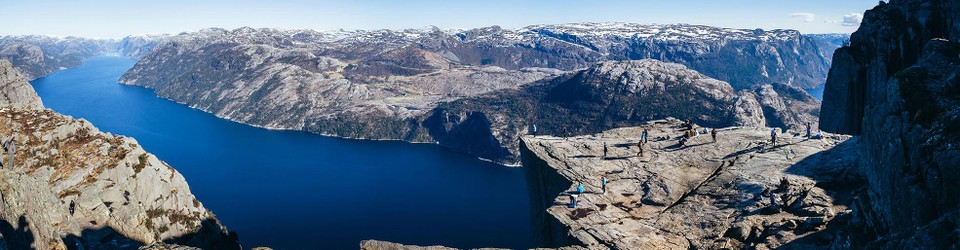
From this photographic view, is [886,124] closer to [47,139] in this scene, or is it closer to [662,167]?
[662,167]

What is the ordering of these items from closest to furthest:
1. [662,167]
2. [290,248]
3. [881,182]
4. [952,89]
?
[952,89], [881,182], [662,167], [290,248]

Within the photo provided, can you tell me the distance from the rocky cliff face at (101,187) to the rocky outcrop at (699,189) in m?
44.0

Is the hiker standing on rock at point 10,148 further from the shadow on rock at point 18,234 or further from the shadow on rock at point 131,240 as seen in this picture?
the shadow on rock at point 18,234

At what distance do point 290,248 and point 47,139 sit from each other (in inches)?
4795

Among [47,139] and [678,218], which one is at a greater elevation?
[47,139]

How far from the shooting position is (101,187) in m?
56.6

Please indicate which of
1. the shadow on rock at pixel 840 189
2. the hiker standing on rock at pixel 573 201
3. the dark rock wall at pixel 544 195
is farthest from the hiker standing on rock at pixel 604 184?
the shadow on rock at pixel 840 189

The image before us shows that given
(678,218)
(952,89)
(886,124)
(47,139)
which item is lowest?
(678,218)

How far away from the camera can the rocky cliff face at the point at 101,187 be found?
167 ft

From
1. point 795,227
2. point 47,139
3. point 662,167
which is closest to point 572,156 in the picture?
point 662,167

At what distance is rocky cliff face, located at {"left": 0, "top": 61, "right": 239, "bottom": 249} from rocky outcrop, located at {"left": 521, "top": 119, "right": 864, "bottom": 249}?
44000 mm

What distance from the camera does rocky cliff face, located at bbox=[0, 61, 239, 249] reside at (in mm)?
50812

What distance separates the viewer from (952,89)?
2838 cm

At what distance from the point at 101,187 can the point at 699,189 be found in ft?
217
